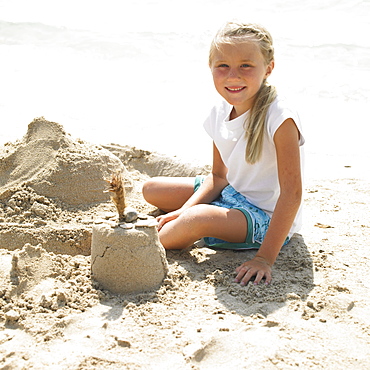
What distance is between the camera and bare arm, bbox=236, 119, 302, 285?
2260 mm

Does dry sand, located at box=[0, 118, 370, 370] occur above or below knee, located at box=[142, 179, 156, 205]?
below

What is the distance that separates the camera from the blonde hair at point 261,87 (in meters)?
2.28

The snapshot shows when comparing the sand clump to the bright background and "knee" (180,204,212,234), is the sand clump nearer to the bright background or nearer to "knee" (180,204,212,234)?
"knee" (180,204,212,234)

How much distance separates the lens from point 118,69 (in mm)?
8727

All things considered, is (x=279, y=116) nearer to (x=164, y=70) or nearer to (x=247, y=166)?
(x=247, y=166)

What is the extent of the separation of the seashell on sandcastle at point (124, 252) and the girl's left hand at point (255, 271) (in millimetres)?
373

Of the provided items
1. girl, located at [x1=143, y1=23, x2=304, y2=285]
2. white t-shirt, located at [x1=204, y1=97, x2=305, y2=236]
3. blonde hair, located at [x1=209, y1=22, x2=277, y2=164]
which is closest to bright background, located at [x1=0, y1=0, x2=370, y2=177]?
blonde hair, located at [x1=209, y1=22, x2=277, y2=164]

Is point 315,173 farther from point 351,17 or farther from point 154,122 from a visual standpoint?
point 351,17

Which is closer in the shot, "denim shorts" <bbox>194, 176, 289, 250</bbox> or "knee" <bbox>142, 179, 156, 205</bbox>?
"denim shorts" <bbox>194, 176, 289, 250</bbox>

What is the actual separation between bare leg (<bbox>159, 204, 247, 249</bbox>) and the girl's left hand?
26 cm

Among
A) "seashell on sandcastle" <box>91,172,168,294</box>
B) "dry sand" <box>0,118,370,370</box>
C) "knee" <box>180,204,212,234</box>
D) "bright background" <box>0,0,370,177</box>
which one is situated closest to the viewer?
"dry sand" <box>0,118,370,370</box>

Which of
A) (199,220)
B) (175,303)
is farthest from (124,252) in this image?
(199,220)

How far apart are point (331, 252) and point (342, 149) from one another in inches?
94.4

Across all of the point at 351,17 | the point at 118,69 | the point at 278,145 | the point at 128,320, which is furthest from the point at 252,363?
the point at 351,17
